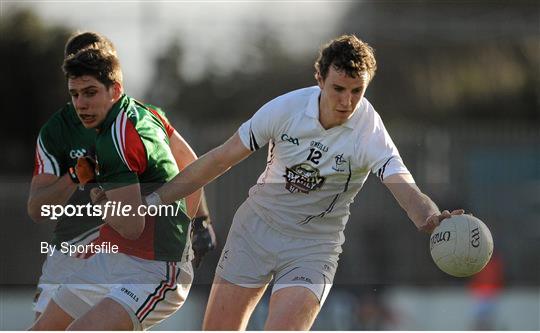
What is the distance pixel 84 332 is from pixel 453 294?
8531 mm

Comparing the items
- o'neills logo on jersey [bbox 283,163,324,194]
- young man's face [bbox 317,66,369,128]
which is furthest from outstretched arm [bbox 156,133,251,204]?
young man's face [bbox 317,66,369,128]

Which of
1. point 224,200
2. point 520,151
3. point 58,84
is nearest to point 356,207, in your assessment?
point 224,200

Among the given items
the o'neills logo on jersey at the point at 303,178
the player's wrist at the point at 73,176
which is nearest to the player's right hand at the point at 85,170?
the player's wrist at the point at 73,176

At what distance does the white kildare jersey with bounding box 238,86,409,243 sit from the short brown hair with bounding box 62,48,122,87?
74 centimetres

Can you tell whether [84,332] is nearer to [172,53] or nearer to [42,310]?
[42,310]

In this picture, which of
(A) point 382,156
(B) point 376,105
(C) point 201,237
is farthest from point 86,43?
(B) point 376,105

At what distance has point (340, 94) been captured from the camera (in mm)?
5348

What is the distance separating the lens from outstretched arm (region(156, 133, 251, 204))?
5.49 metres

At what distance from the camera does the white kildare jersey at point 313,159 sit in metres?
5.53

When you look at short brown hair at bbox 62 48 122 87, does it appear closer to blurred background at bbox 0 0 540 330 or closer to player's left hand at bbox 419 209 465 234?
player's left hand at bbox 419 209 465 234

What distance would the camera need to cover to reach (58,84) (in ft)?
51.1

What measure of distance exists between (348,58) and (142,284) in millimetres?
1529

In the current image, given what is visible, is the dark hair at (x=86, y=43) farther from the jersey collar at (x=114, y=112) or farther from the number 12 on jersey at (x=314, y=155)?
the number 12 on jersey at (x=314, y=155)

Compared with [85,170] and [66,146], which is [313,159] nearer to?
[85,170]
